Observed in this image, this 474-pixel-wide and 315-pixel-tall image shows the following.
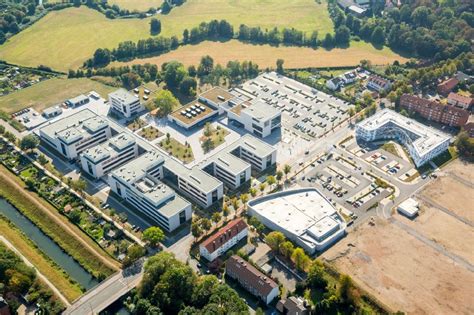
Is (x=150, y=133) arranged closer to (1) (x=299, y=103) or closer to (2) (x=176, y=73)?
(2) (x=176, y=73)

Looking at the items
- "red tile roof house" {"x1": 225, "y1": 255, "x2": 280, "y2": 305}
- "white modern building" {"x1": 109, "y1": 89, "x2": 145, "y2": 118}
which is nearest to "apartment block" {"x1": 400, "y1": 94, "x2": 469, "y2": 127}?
"white modern building" {"x1": 109, "y1": 89, "x2": 145, "y2": 118}

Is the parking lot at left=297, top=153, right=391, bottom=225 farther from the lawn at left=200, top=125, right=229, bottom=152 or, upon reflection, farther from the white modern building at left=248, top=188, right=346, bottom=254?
the lawn at left=200, top=125, right=229, bottom=152

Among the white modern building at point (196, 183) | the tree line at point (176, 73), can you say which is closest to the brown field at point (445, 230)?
the white modern building at point (196, 183)

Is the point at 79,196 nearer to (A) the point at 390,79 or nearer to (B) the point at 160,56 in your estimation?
(B) the point at 160,56

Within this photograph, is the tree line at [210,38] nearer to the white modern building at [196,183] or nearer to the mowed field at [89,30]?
the mowed field at [89,30]

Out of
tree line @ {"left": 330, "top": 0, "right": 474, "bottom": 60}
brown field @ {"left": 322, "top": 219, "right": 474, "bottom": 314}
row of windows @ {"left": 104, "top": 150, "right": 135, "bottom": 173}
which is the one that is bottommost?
brown field @ {"left": 322, "top": 219, "right": 474, "bottom": 314}
